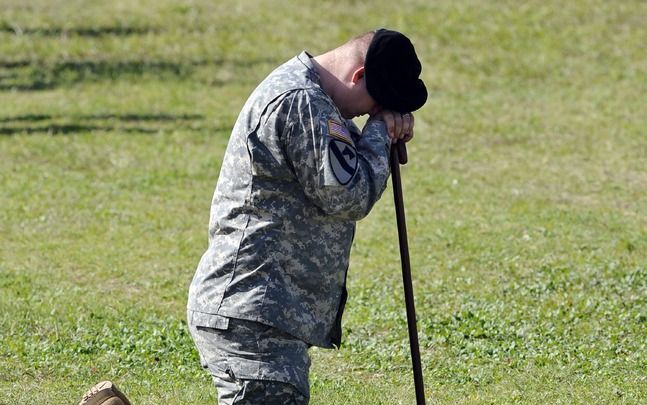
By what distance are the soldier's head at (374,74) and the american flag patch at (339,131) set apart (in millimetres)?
175

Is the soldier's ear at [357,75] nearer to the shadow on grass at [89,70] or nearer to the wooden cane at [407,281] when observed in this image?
the wooden cane at [407,281]

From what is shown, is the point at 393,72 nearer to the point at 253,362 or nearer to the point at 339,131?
the point at 339,131

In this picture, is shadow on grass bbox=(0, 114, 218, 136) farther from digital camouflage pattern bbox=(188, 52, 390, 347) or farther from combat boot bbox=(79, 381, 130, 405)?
digital camouflage pattern bbox=(188, 52, 390, 347)

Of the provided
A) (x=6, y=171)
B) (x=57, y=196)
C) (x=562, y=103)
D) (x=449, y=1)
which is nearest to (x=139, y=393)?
(x=57, y=196)

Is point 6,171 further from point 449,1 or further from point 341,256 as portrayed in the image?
point 449,1

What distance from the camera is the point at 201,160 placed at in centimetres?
1220

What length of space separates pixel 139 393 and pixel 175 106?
8.95 meters

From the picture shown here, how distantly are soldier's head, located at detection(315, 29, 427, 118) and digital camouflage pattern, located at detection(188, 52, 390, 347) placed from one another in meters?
0.08

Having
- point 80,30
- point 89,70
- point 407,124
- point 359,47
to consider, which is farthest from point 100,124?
point 359,47

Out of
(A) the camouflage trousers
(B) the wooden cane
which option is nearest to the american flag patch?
(B) the wooden cane

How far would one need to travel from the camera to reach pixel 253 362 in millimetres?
4234

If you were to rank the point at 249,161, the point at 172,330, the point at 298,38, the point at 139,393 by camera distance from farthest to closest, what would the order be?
the point at 298,38
the point at 172,330
the point at 139,393
the point at 249,161

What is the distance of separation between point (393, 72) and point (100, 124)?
390 inches

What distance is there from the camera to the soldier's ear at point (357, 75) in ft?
13.9
